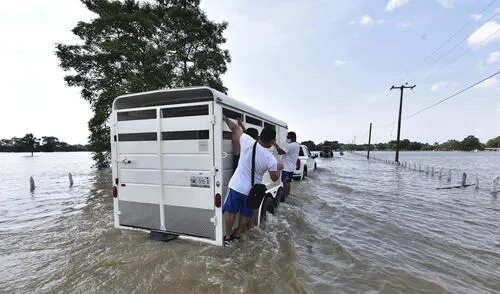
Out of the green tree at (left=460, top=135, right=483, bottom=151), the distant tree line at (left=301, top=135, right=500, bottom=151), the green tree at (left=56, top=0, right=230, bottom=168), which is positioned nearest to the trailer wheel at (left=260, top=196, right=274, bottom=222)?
the green tree at (left=56, top=0, right=230, bottom=168)

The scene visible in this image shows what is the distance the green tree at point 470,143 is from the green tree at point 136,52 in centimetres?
16179

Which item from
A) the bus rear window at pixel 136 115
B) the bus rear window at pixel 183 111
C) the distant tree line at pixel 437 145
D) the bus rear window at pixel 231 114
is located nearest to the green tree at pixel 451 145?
the distant tree line at pixel 437 145

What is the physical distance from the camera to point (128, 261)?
3910mm

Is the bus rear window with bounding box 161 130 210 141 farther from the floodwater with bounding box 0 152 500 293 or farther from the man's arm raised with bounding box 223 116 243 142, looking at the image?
the floodwater with bounding box 0 152 500 293

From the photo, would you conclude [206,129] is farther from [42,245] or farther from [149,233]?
[42,245]

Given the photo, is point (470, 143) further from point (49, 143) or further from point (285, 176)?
point (49, 143)

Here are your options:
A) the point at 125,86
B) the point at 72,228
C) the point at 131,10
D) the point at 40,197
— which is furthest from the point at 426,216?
the point at 131,10

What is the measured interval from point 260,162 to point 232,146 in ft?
2.08

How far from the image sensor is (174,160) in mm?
4020

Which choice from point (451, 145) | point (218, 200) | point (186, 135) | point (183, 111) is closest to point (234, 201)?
point (218, 200)

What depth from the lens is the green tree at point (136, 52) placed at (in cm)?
1489

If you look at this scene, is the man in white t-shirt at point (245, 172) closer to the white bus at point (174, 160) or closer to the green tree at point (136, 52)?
the white bus at point (174, 160)

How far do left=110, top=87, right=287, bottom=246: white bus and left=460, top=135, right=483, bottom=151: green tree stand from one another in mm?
170572

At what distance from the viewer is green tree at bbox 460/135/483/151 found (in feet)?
433
